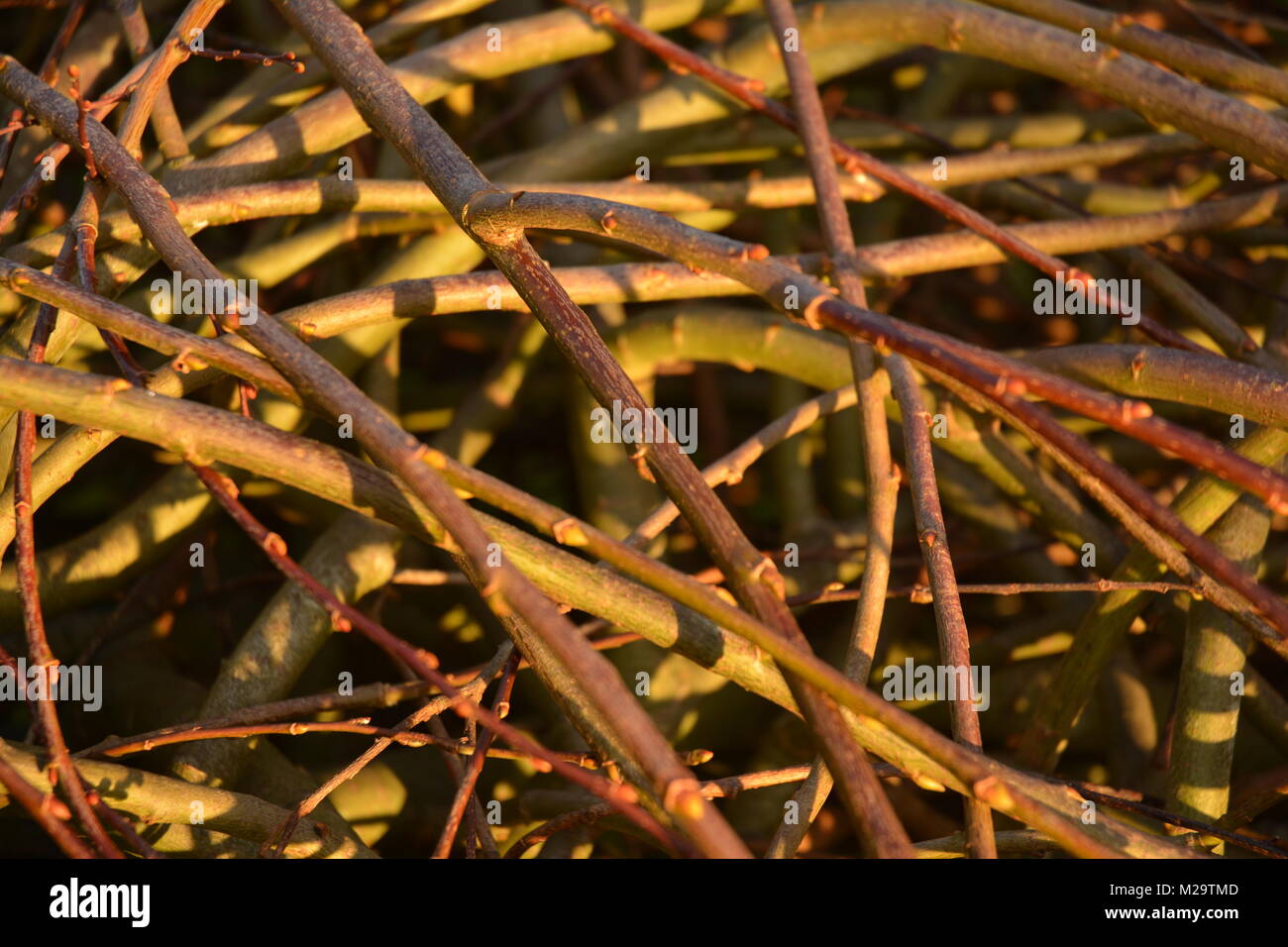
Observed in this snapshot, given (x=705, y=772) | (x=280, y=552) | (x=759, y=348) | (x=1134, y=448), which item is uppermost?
(x=759, y=348)

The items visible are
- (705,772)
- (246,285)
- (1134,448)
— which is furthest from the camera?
(1134,448)

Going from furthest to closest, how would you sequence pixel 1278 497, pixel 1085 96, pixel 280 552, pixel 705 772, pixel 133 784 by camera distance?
pixel 1085 96
pixel 705 772
pixel 133 784
pixel 280 552
pixel 1278 497

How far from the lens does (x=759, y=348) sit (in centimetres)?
180

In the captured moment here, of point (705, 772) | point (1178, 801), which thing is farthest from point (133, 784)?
point (1178, 801)

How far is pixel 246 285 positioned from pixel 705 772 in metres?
1.19

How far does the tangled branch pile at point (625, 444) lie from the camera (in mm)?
975

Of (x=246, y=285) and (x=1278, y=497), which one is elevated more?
(x=246, y=285)

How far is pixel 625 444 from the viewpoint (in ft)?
3.45

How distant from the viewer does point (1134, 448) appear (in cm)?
218

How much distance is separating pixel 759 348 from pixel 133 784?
1128 mm

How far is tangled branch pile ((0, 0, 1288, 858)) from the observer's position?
3.20ft
